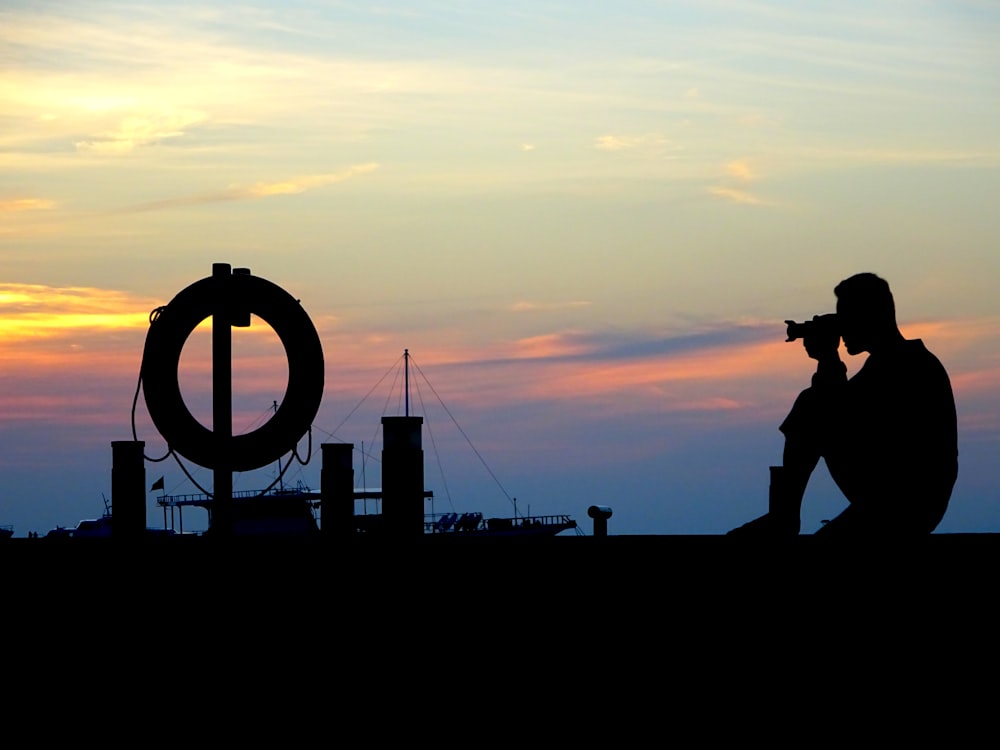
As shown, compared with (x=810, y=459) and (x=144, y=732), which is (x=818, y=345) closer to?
(x=810, y=459)

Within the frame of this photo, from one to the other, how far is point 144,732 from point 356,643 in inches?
33.1

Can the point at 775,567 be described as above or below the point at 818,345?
below

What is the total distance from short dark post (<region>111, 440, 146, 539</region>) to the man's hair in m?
12.5

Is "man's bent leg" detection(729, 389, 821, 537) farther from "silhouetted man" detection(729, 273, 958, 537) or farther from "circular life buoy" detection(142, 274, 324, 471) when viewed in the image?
"circular life buoy" detection(142, 274, 324, 471)

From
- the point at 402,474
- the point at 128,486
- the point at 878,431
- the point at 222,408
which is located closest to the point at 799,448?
the point at 878,431

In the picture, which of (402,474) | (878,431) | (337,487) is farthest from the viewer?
(337,487)

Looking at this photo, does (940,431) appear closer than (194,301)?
Yes

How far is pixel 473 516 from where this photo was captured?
58.8 metres

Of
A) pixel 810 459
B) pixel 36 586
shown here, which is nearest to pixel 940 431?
pixel 810 459

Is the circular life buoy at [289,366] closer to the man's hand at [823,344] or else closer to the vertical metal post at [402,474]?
the vertical metal post at [402,474]

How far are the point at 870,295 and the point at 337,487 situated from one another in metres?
13.9

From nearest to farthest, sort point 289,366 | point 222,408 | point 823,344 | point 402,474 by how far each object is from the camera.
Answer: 1. point 823,344
2. point 222,408
3. point 402,474
4. point 289,366

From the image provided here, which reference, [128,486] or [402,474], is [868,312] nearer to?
[402,474]

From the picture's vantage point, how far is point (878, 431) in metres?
4.87
